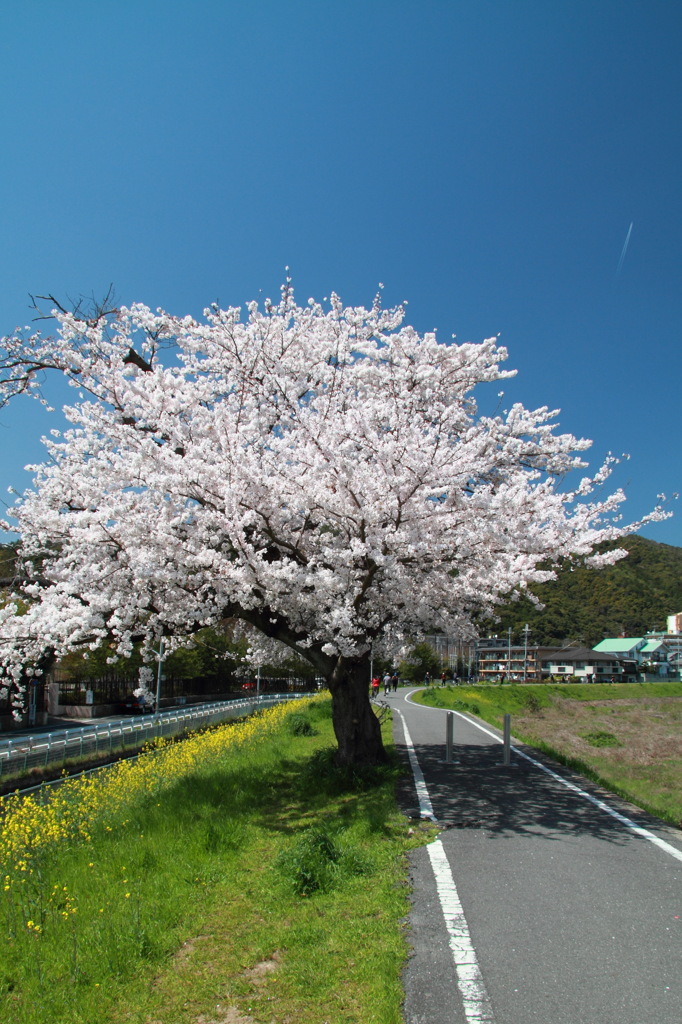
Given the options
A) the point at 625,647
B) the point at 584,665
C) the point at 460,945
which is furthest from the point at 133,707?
the point at 625,647

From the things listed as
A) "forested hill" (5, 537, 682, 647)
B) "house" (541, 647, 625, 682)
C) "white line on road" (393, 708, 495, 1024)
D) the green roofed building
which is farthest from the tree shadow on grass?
the green roofed building

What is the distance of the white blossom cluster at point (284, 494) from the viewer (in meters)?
8.78

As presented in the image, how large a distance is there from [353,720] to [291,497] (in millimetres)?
4354

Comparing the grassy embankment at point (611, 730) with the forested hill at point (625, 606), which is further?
the forested hill at point (625, 606)

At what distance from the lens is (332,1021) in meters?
3.69

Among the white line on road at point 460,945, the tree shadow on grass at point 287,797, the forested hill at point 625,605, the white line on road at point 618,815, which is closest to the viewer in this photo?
the white line on road at point 460,945

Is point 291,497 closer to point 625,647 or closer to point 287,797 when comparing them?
point 287,797

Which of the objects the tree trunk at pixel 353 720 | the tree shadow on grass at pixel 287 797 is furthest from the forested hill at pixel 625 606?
the tree shadow on grass at pixel 287 797

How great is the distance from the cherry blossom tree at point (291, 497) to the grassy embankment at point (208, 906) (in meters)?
2.34

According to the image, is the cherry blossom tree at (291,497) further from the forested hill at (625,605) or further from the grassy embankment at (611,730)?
the forested hill at (625,605)

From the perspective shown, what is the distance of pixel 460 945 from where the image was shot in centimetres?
454

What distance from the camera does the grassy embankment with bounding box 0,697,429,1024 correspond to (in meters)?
4.07

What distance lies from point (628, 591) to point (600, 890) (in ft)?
453

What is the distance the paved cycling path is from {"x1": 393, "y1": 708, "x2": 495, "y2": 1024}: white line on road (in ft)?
0.04
